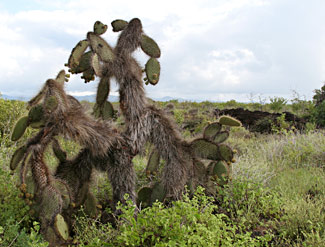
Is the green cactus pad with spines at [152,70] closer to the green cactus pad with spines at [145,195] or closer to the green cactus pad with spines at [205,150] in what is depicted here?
the green cactus pad with spines at [205,150]

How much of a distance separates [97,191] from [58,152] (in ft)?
2.88

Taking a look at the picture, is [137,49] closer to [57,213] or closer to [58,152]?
[58,152]

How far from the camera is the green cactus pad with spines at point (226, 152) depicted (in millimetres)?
3311

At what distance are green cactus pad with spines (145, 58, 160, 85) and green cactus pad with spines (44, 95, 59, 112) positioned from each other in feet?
3.32

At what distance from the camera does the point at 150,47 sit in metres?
3.32

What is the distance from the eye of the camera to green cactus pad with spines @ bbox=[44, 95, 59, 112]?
2545mm

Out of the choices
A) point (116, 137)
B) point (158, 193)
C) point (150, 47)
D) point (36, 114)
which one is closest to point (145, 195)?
point (158, 193)

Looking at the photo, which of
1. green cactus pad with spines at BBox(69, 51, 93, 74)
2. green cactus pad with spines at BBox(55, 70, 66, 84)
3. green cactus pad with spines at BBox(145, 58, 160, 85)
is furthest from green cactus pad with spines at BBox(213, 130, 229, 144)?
green cactus pad with spines at BBox(55, 70, 66, 84)

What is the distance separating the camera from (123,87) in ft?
10.6

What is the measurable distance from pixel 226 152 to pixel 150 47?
4.43ft

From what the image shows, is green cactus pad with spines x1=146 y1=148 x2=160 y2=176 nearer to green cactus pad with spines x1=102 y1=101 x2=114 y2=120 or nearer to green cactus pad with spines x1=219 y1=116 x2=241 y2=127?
green cactus pad with spines x1=102 y1=101 x2=114 y2=120

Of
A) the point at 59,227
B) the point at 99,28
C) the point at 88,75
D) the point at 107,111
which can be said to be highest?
the point at 99,28

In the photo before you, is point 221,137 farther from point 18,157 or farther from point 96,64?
point 18,157

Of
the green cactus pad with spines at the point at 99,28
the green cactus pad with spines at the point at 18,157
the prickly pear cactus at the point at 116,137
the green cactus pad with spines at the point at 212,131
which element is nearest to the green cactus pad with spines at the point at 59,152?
the prickly pear cactus at the point at 116,137
